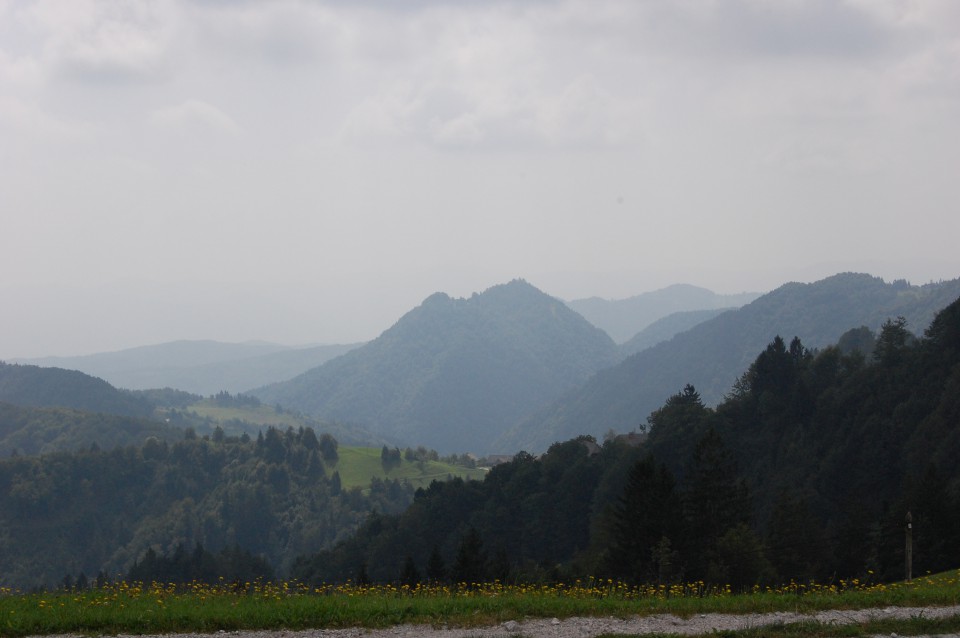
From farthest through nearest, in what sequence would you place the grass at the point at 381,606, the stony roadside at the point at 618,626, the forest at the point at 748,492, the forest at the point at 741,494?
the forest at the point at 741,494
the forest at the point at 748,492
the grass at the point at 381,606
the stony roadside at the point at 618,626

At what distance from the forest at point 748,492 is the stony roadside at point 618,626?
81.7ft

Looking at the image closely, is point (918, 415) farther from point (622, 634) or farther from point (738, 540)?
point (622, 634)

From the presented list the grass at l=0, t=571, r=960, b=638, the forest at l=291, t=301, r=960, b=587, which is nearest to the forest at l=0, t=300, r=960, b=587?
the forest at l=291, t=301, r=960, b=587

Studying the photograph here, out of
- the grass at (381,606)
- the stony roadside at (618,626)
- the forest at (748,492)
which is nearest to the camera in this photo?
the stony roadside at (618,626)

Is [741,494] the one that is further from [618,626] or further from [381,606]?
[381,606]

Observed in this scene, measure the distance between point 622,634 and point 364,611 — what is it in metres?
4.39

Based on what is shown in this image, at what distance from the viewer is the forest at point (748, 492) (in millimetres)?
45094

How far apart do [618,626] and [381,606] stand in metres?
4.10

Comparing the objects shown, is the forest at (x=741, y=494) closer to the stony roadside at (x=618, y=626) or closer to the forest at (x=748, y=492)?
the forest at (x=748, y=492)

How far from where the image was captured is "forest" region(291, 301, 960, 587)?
45094 mm

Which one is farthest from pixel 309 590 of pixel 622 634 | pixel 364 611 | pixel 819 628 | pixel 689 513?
pixel 689 513

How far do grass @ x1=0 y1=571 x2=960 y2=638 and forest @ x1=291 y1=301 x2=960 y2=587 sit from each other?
2355 cm

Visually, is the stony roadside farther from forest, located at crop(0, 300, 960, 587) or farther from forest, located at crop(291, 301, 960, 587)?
forest, located at crop(0, 300, 960, 587)

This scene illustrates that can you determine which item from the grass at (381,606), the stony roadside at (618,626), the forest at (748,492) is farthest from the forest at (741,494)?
the stony roadside at (618,626)
